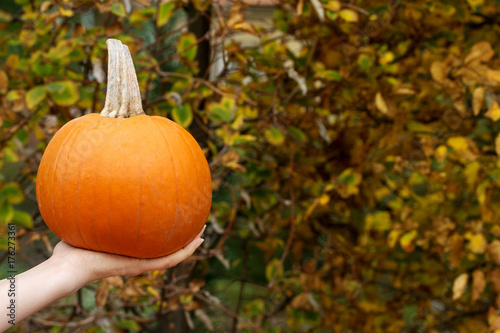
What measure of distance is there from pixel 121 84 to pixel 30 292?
48 cm

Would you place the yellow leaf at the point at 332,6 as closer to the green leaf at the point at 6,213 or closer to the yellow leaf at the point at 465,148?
the yellow leaf at the point at 465,148

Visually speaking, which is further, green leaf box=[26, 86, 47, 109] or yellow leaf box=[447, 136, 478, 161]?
yellow leaf box=[447, 136, 478, 161]

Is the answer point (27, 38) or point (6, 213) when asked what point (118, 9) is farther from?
point (6, 213)

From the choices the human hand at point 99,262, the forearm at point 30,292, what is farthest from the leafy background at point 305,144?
the forearm at point 30,292

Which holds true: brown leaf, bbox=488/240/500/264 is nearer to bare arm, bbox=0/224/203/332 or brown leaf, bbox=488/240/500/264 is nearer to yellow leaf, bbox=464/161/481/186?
yellow leaf, bbox=464/161/481/186

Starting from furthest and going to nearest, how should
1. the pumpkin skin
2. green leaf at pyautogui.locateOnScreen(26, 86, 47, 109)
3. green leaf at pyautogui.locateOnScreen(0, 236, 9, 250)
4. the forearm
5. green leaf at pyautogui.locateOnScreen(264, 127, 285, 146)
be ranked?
green leaf at pyautogui.locateOnScreen(264, 127, 285, 146) < green leaf at pyautogui.locateOnScreen(0, 236, 9, 250) < green leaf at pyautogui.locateOnScreen(26, 86, 47, 109) < the pumpkin skin < the forearm

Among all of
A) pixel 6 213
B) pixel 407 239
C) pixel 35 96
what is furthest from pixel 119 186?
pixel 407 239

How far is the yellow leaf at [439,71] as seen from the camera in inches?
63.7

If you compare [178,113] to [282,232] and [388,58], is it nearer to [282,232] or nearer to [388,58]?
[388,58]

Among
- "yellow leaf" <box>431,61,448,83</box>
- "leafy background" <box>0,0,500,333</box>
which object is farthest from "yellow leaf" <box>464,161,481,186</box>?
"yellow leaf" <box>431,61,448,83</box>

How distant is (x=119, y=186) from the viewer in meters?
1.01

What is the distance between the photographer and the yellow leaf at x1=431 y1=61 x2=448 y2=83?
1618 millimetres

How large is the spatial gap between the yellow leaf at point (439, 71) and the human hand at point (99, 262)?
1.03 meters

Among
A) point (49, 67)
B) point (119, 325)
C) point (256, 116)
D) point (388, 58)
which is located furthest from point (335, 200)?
point (49, 67)
